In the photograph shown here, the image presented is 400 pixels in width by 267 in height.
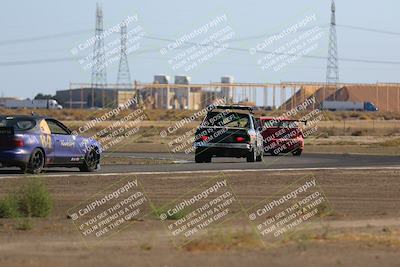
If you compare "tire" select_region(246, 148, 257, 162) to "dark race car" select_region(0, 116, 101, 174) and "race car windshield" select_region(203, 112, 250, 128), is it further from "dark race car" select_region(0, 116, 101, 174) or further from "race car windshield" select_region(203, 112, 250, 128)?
"dark race car" select_region(0, 116, 101, 174)

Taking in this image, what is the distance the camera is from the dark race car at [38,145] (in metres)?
25.2

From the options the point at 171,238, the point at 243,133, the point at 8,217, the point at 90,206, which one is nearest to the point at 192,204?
the point at 90,206

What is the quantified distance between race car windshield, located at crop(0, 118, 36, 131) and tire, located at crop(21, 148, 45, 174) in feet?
2.08

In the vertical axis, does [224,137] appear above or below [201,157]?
above

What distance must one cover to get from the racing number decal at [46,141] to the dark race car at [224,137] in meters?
8.65

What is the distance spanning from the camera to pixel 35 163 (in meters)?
25.6

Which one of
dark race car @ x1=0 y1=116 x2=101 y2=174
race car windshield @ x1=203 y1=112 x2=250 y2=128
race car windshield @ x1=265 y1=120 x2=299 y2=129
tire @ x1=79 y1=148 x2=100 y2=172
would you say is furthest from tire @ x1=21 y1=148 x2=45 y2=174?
race car windshield @ x1=265 y1=120 x2=299 y2=129

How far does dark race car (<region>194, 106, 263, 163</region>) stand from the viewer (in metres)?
33.9

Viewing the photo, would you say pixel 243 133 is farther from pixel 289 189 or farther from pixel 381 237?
pixel 381 237

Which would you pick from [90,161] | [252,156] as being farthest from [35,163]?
[252,156]

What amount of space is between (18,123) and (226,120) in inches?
399

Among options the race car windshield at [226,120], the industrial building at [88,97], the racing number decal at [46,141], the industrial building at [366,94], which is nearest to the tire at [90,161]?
the racing number decal at [46,141]

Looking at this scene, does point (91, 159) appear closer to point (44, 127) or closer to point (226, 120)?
point (44, 127)

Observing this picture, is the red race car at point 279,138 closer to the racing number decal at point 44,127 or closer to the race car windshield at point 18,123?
the racing number decal at point 44,127
